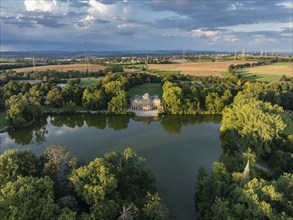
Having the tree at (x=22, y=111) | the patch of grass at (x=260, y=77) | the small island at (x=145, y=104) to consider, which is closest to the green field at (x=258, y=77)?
the patch of grass at (x=260, y=77)

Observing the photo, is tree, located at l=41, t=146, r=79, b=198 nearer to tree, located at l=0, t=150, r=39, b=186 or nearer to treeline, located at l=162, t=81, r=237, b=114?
tree, located at l=0, t=150, r=39, b=186

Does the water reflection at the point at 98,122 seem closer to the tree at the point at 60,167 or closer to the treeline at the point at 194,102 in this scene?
the treeline at the point at 194,102

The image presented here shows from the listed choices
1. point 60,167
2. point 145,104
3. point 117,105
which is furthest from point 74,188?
point 145,104

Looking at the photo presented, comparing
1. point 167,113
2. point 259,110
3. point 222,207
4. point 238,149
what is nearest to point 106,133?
point 167,113

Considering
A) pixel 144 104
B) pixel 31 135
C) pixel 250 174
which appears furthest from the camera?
pixel 144 104

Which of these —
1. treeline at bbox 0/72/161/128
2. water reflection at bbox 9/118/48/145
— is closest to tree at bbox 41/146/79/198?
water reflection at bbox 9/118/48/145

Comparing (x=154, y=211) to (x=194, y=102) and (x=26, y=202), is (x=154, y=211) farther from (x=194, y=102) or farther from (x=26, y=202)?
(x=194, y=102)
